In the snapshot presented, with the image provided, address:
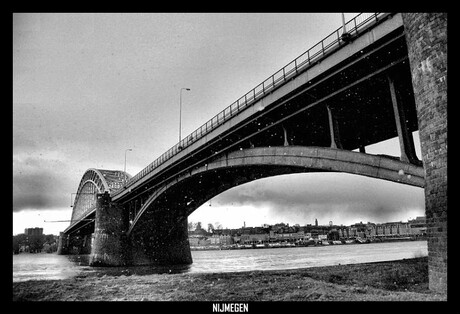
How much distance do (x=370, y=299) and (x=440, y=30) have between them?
6.00 meters

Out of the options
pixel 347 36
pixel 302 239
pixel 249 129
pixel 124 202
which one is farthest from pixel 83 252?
pixel 347 36

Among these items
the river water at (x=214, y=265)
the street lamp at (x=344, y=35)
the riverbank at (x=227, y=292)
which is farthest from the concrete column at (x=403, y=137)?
the river water at (x=214, y=265)

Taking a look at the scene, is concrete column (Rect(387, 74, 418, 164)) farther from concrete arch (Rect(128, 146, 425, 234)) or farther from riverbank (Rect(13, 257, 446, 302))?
riverbank (Rect(13, 257, 446, 302))

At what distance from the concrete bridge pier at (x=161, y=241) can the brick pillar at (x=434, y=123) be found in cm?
3355

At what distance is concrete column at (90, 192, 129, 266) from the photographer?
39.8m

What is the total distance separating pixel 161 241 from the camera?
41.9 m

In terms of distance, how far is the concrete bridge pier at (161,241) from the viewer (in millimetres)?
40438

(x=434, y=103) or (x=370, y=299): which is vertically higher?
(x=434, y=103)

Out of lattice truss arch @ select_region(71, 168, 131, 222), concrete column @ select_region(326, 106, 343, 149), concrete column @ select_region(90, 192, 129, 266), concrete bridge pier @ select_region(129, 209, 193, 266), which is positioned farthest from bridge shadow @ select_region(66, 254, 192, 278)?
concrete column @ select_region(326, 106, 343, 149)

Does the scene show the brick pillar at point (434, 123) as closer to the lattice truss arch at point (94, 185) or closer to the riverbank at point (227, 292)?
the riverbank at point (227, 292)

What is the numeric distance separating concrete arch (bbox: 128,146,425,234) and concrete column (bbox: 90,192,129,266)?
5.79 m

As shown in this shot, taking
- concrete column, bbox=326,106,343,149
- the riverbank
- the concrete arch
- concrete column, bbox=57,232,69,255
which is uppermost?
concrete column, bbox=326,106,343,149
